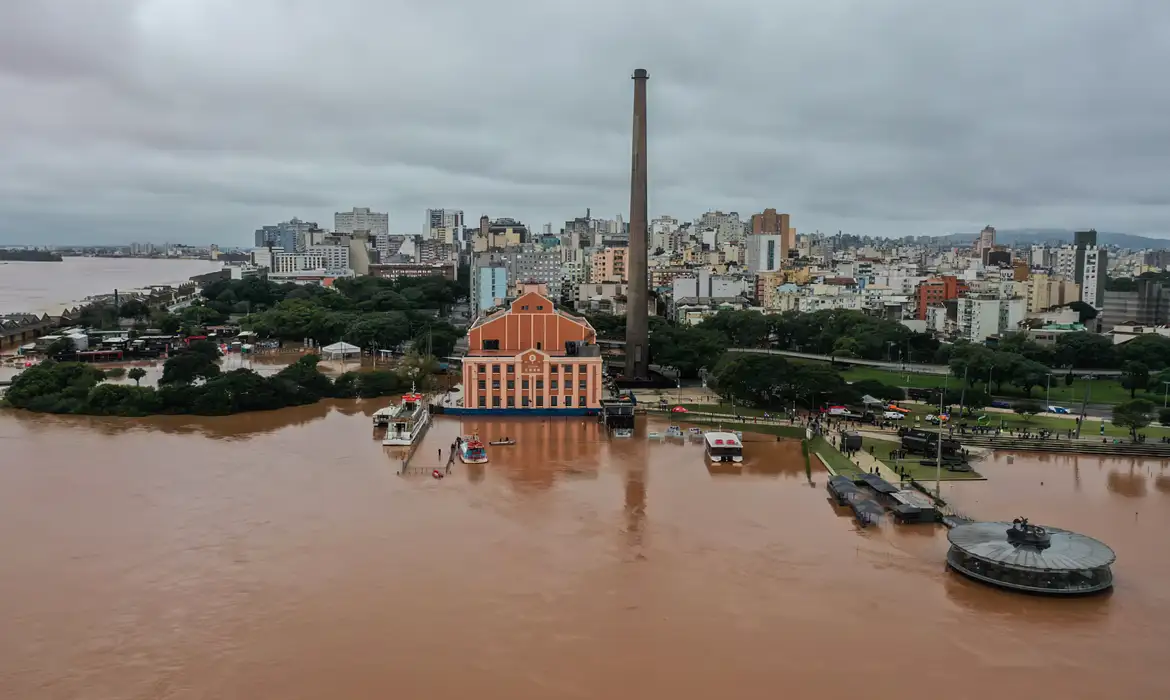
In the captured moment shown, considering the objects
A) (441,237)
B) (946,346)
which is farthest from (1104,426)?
(441,237)

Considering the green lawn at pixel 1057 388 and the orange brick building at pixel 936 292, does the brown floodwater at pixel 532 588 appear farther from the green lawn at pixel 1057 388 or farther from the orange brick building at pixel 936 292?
the orange brick building at pixel 936 292

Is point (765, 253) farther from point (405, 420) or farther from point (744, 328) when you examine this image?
point (405, 420)

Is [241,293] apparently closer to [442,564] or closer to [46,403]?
[46,403]

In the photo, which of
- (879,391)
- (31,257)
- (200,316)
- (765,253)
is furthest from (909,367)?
(31,257)

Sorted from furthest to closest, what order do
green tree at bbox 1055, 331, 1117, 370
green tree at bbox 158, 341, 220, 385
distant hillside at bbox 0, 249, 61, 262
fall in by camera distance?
distant hillside at bbox 0, 249, 61, 262 → green tree at bbox 1055, 331, 1117, 370 → green tree at bbox 158, 341, 220, 385

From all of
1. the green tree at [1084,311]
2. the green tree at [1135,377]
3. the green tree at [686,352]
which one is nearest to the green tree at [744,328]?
the green tree at [686,352]

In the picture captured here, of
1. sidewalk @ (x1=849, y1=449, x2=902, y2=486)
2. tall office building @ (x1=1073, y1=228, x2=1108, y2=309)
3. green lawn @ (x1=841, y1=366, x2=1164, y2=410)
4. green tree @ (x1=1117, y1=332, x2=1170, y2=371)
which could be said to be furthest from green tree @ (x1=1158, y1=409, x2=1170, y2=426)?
tall office building @ (x1=1073, y1=228, x2=1108, y2=309)

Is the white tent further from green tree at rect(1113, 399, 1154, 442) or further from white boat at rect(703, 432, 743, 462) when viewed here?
green tree at rect(1113, 399, 1154, 442)

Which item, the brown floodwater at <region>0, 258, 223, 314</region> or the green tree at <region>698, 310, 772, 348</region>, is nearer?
the green tree at <region>698, 310, 772, 348</region>
